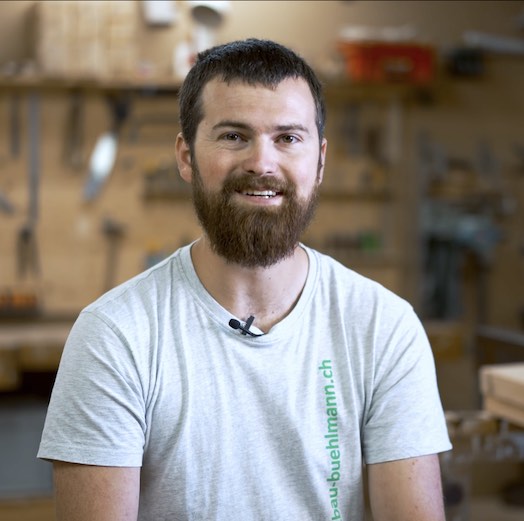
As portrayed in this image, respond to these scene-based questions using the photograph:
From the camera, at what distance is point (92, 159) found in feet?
13.8

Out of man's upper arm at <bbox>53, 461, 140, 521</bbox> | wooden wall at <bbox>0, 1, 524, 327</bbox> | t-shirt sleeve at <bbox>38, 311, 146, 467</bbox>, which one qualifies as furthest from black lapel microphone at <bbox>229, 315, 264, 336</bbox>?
wooden wall at <bbox>0, 1, 524, 327</bbox>

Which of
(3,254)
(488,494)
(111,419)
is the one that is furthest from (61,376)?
(488,494)

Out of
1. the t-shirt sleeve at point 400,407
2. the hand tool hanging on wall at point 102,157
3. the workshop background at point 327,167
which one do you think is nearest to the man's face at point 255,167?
the t-shirt sleeve at point 400,407

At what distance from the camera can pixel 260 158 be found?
1.43 m

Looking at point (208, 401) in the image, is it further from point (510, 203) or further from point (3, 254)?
point (510, 203)

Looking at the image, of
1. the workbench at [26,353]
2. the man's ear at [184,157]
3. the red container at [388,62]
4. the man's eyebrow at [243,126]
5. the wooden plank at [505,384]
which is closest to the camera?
the man's eyebrow at [243,126]

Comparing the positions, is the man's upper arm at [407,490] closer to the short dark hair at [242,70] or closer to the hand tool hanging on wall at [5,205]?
the short dark hair at [242,70]

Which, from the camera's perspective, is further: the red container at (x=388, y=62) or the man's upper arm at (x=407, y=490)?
the red container at (x=388, y=62)

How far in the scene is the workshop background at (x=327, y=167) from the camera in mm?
3984

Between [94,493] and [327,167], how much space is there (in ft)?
10.7

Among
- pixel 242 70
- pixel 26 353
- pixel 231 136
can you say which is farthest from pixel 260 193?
pixel 26 353

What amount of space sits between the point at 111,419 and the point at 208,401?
16 cm

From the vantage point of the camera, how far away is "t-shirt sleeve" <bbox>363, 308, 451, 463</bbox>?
4.88 feet

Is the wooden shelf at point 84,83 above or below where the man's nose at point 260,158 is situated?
above
